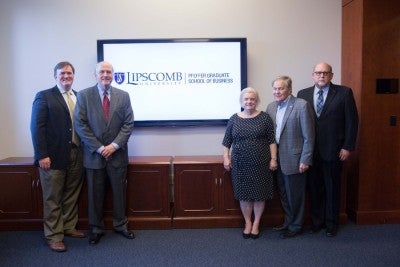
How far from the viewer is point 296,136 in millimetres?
2982

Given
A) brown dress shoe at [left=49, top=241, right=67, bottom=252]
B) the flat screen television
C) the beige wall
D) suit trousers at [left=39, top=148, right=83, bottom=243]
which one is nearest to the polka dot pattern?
the flat screen television

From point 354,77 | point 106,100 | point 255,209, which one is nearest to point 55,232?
point 106,100

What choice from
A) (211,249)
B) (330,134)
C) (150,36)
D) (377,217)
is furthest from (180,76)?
(377,217)

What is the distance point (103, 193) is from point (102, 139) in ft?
1.66

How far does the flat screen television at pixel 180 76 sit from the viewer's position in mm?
3615

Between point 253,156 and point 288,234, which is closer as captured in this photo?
point 253,156

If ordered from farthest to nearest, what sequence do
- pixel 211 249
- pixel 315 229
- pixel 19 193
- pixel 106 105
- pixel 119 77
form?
pixel 119 77
pixel 19 193
pixel 315 229
pixel 106 105
pixel 211 249

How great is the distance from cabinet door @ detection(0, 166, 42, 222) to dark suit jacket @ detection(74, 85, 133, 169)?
0.72 m

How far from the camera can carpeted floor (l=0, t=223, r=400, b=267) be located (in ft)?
8.64

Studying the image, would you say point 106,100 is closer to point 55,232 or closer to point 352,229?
point 55,232

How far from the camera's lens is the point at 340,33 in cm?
376

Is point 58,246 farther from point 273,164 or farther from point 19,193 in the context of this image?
point 273,164

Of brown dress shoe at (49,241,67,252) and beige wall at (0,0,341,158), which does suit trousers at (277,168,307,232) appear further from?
brown dress shoe at (49,241,67,252)

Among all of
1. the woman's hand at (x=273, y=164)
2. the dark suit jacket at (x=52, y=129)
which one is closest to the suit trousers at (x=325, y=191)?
the woman's hand at (x=273, y=164)
